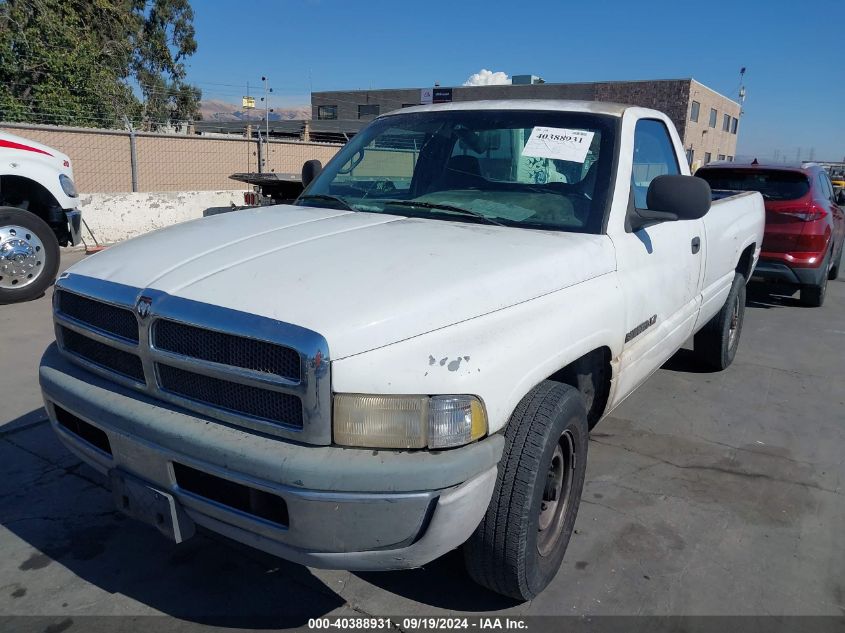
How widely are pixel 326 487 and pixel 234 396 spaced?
441 mm

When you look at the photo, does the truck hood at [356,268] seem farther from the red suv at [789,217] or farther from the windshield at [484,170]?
the red suv at [789,217]

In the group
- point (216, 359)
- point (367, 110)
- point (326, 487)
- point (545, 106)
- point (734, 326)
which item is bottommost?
point (734, 326)

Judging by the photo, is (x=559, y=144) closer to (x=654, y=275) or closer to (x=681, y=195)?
(x=681, y=195)

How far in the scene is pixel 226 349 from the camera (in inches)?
86.3

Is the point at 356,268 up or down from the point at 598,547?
up

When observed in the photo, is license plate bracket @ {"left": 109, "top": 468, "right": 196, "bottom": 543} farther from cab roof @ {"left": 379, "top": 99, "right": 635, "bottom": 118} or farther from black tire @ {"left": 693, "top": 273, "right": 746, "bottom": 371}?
black tire @ {"left": 693, "top": 273, "right": 746, "bottom": 371}

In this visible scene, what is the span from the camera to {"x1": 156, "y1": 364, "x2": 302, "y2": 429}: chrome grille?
6.99 feet

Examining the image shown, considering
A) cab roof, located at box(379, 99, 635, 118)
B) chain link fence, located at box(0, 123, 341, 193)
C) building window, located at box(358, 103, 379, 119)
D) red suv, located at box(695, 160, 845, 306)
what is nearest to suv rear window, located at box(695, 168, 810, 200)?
red suv, located at box(695, 160, 845, 306)

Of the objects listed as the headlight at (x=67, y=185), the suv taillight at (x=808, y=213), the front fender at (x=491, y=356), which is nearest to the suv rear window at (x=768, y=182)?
the suv taillight at (x=808, y=213)

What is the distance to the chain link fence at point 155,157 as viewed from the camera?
514 inches

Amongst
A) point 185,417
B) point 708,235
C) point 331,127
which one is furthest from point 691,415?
point 331,127

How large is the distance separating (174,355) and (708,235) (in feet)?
11.4

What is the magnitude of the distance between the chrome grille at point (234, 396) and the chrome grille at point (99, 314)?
219 mm

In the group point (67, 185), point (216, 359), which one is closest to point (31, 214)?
point (67, 185)
